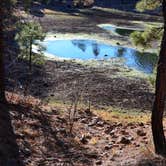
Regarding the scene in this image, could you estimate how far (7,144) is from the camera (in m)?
14.7

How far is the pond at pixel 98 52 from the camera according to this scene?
149 ft

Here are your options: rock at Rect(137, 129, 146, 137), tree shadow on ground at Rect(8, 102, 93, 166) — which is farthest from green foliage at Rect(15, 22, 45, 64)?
rock at Rect(137, 129, 146, 137)

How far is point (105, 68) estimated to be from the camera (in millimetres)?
42094

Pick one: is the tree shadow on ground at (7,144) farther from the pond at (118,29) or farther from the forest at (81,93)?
the pond at (118,29)

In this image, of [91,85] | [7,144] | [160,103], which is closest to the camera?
[7,144]

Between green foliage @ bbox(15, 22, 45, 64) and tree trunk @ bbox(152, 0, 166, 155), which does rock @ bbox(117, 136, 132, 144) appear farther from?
green foliage @ bbox(15, 22, 45, 64)

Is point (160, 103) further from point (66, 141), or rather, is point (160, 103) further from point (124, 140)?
point (66, 141)

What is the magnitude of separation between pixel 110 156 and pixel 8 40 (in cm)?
3559

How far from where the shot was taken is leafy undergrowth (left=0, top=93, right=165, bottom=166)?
1466 centimetres

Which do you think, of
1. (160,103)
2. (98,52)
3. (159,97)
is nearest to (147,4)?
(159,97)

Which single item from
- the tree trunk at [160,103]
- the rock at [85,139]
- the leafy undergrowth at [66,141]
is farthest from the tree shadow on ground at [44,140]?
the tree trunk at [160,103]

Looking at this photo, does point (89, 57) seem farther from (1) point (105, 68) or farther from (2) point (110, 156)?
(2) point (110, 156)

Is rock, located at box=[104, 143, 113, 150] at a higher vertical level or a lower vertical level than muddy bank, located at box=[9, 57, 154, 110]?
higher

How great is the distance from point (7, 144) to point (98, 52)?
121 ft
